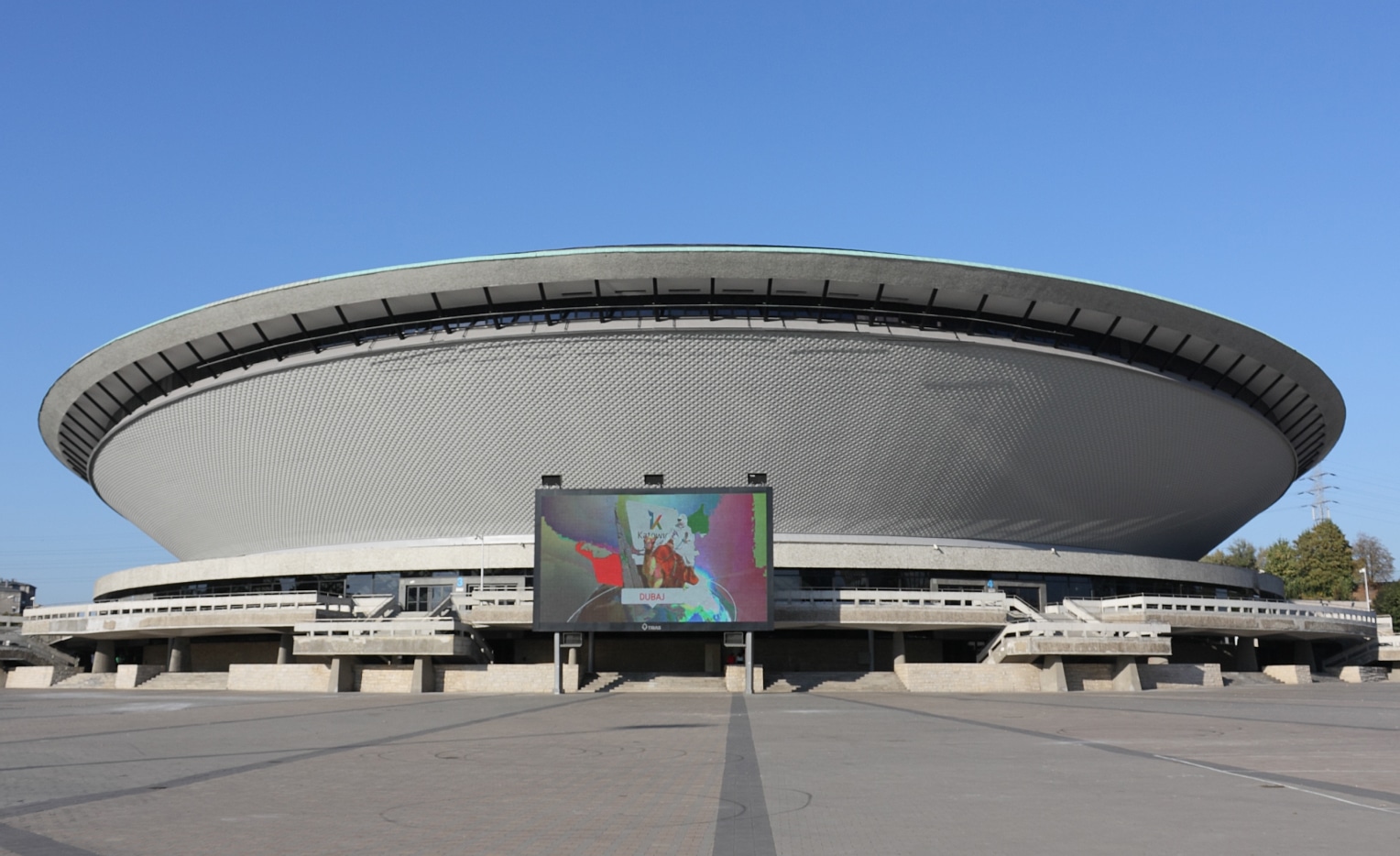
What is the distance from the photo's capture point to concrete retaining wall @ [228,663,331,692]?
35156 mm

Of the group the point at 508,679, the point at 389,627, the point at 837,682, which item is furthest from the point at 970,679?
the point at 389,627

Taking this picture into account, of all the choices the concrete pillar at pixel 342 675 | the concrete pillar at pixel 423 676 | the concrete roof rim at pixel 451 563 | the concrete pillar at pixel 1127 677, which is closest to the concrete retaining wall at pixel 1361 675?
the concrete roof rim at pixel 451 563

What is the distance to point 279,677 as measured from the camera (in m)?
35.8

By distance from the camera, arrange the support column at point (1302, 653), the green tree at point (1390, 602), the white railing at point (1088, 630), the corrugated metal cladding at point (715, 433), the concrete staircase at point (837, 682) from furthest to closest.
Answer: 1. the green tree at point (1390, 602)
2. the support column at point (1302, 653)
3. the corrugated metal cladding at point (715, 433)
4. the concrete staircase at point (837, 682)
5. the white railing at point (1088, 630)

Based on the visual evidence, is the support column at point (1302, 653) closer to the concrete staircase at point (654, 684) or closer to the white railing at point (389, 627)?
the concrete staircase at point (654, 684)

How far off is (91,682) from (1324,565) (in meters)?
96.5

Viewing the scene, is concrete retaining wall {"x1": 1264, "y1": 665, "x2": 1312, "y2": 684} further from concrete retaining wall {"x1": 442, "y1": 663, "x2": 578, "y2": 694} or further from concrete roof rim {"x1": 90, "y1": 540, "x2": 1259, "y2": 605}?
concrete retaining wall {"x1": 442, "y1": 663, "x2": 578, "y2": 694}

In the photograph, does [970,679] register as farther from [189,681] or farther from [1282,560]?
[1282,560]

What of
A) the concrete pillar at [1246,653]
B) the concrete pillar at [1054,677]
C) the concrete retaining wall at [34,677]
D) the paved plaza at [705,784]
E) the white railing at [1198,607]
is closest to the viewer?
the paved plaza at [705,784]

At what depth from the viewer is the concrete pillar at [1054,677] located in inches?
1292

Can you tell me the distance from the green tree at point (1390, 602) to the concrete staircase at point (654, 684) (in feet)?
222

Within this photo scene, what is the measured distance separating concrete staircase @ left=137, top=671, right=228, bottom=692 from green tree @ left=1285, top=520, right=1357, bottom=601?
3597 inches

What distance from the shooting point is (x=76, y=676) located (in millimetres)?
41969

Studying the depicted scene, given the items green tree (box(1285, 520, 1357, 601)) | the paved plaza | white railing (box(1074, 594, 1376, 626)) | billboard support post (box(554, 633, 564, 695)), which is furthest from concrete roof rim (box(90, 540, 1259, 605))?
green tree (box(1285, 520, 1357, 601))
